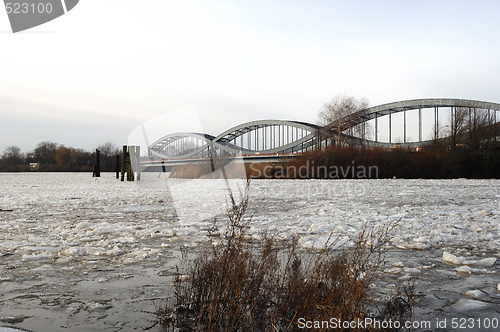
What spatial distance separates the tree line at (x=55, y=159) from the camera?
79.2 meters

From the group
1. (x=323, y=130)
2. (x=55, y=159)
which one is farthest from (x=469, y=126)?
(x=55, y=159)

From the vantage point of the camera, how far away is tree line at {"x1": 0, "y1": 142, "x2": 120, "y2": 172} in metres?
79.2

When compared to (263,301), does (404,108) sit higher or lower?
higher

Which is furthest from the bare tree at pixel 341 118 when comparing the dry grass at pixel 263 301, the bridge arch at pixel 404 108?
the dry grass at pixel 263 301

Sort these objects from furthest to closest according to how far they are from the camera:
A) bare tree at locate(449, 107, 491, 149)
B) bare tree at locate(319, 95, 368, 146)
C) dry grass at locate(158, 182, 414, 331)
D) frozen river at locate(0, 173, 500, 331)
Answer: bare tree at locate(319, 95, 368, 146) → bare tree at locate(449, 107, 491, 149) → frozen river at locate(0, 173, 500, 331) → dry grass at locate(158, 182, 414, 331)

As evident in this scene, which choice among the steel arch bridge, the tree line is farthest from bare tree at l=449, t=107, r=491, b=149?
the tree line

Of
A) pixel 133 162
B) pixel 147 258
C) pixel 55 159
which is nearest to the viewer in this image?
pixel 147 258

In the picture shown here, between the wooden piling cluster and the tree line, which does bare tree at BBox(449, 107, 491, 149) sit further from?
the tree line

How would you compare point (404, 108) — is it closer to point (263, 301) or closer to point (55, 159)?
point (263, 301)

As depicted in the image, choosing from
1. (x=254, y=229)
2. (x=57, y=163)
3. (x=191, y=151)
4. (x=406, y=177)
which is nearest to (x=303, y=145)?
(x=191, y=151)

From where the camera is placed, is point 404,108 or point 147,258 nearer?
point 147,258

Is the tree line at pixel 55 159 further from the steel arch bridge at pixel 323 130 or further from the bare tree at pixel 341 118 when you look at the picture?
the bare tree at pixel 341 118

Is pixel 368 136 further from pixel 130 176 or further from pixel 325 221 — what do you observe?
pixel 325 221

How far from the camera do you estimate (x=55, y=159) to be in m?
89.2
